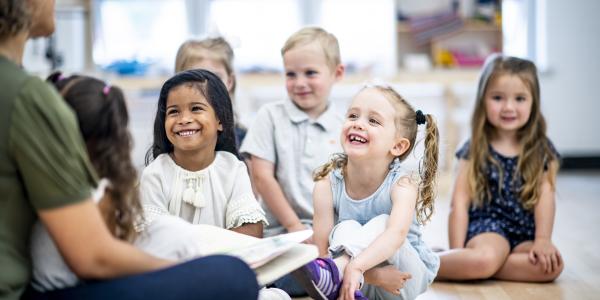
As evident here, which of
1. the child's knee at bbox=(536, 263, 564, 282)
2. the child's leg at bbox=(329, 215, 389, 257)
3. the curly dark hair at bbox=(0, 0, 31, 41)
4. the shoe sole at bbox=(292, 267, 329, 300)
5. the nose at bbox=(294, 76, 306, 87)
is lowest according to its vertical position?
the child's knee at bbox=(536, 263, 564, 282)

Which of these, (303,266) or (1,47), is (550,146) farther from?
(1,47)

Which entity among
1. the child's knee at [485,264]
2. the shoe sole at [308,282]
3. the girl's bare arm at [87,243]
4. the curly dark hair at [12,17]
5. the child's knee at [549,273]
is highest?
the curly dark hair at [12,17]

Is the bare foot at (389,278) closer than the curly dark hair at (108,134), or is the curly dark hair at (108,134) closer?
the curly dark hair at (108,134)

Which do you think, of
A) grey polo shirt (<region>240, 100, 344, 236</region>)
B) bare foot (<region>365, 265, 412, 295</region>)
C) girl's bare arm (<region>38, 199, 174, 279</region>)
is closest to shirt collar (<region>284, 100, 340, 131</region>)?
grey polo shirt (<region>240, 100, 344, 236</region>)

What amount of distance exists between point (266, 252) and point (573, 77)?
16.1 ft

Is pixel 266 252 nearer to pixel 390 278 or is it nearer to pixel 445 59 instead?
pixel 390 278

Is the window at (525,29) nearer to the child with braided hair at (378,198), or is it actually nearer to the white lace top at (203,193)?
the child with braided hair at (378,198)

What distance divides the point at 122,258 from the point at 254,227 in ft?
2.13

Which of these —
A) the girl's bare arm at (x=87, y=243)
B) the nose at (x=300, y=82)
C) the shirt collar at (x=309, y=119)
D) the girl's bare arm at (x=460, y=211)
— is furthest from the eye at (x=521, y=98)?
the girl's bare arm at (x=87, y=243)

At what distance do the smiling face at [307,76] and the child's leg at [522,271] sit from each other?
2.57 ft

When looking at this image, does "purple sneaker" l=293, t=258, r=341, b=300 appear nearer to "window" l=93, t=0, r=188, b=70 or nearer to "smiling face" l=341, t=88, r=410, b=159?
"smiling face" l=341, t=88, r=410, b=159

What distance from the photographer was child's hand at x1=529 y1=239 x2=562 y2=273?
7.79 ft

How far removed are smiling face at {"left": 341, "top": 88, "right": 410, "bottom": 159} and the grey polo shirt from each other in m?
0.53

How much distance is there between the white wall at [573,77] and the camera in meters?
5.81
